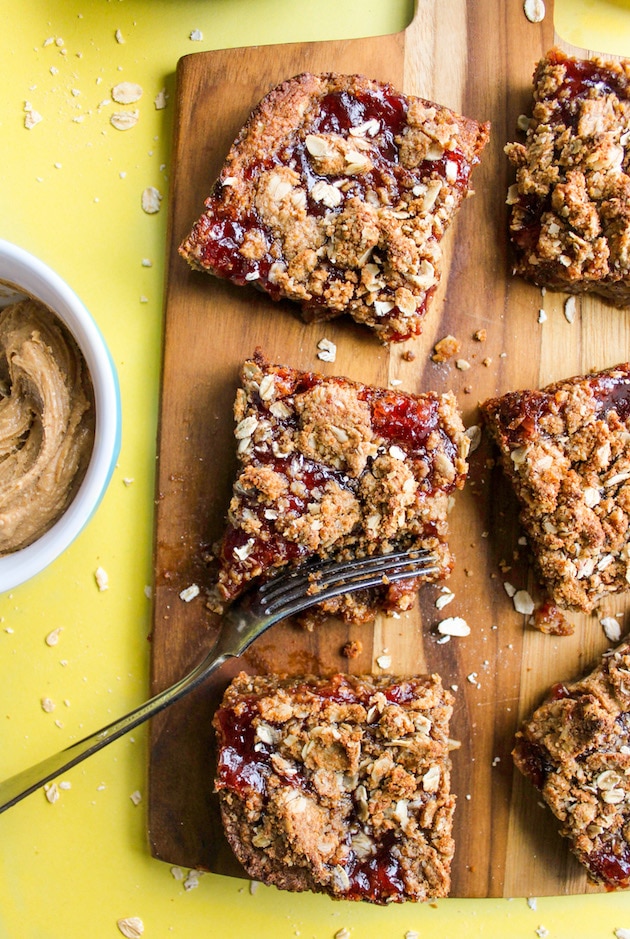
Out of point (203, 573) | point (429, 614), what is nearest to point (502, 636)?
point (429, 614)

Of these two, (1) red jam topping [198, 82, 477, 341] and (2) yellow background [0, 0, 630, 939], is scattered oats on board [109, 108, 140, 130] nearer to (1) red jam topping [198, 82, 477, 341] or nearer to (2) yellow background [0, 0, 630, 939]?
(2) yellow background [0, 0, 630, 939]

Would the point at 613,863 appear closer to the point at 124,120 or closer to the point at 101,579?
the point at 101,579

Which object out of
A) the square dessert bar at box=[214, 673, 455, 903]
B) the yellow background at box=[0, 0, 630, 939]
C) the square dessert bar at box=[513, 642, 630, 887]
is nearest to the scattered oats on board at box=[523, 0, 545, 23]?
the yellow background at box=[0, 0, 630, 939]

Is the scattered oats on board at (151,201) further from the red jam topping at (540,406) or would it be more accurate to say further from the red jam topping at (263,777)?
the red jam topping at (263,777)

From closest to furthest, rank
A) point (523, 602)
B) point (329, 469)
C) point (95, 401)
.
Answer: point (95, 401) < point (329, 469) < point (523, 602)

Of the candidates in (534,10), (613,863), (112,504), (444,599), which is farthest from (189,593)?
(534,10)

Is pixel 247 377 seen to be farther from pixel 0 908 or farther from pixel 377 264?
pixel 0 908
